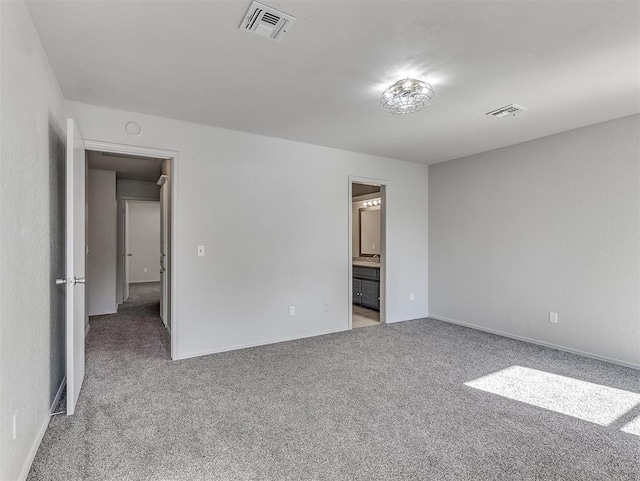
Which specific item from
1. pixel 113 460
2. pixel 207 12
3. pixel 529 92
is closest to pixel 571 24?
pixel 529 92

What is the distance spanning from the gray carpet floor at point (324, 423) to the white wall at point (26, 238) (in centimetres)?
33

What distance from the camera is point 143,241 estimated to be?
938 cm

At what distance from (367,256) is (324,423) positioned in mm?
5131

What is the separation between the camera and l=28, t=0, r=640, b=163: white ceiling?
180cm

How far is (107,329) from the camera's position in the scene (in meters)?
4.56

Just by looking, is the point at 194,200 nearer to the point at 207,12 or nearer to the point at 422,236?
the point at 207,12

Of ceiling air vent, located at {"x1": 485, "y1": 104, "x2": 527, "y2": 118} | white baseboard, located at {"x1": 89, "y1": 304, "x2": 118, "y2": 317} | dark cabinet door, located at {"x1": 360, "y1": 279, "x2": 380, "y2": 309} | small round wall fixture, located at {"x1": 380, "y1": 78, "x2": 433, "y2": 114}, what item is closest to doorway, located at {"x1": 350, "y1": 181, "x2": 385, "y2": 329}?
dark cabinet door, located at {"x1": 360, "y1": 279, "x2": 380, "y2": 309}

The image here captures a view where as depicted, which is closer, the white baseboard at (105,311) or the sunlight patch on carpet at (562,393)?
the sunlight patch on carpet at (562,393)

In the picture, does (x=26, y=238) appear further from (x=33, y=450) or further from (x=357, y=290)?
(x=357, y=290)

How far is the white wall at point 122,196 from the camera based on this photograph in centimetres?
636

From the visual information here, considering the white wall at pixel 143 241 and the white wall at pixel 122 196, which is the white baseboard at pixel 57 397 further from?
the white wall at pixel 143 241

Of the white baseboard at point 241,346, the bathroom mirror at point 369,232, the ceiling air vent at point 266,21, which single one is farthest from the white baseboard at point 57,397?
the bathroom mirror at point 369,232

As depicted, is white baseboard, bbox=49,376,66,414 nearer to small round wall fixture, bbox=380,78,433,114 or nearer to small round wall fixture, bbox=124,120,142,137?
small round wall fixture, bbox=124,120,142,137


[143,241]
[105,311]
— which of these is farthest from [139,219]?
[105,311]
